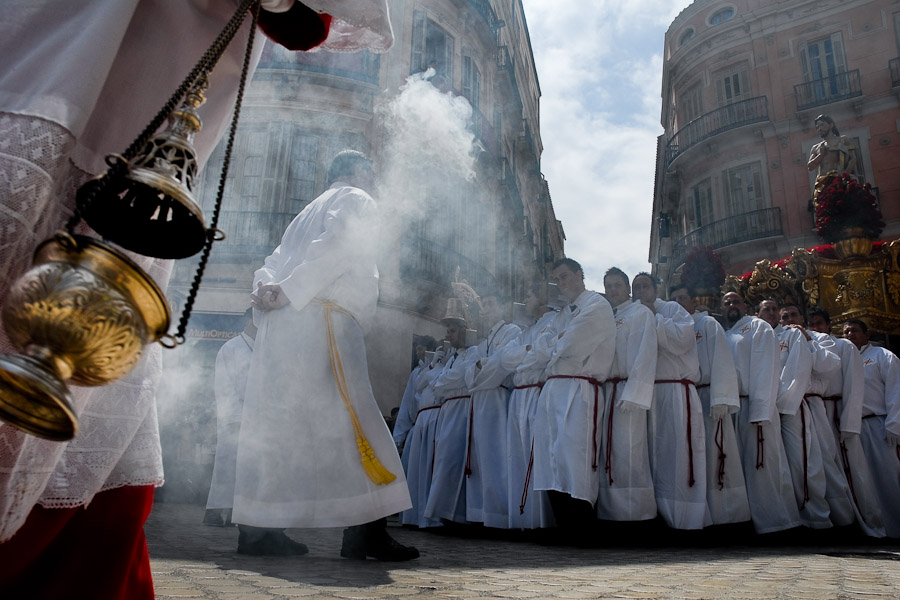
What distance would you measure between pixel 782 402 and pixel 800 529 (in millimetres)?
1074

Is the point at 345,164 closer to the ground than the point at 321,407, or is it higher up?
higher up

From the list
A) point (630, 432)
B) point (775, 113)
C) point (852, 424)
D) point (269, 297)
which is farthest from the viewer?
point (775, 113)

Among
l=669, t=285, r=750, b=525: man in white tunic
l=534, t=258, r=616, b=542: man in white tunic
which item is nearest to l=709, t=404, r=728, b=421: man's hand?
l=669, t=285, r=750, b=525: man in white tunic

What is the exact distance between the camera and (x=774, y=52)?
19.5 m

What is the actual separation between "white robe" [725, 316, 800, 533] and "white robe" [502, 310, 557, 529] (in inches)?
70.1

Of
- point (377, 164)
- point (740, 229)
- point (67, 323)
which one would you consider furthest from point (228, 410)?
point (740, 229)

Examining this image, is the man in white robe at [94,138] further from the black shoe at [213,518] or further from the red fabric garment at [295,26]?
the black shoe at [213,518]

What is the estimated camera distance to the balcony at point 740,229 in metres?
17.9

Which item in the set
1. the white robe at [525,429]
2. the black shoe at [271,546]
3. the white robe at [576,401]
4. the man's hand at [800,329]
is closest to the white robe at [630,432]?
the white robe at [576,401]

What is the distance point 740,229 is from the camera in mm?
18562

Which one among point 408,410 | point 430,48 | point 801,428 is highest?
point 430,48

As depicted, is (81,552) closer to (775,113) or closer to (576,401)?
(576,401)

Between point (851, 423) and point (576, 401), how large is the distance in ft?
9.36

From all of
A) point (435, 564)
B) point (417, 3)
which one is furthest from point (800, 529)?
point (417, 3)
